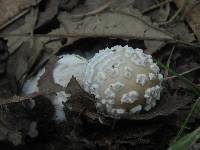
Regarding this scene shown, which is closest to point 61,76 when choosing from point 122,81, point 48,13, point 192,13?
point 122,81

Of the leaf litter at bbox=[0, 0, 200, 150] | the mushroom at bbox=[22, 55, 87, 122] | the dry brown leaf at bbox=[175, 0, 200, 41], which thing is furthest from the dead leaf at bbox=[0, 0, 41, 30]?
the dry brown leaf at bbox=[175, 0, 200, 41]

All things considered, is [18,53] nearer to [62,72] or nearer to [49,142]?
[62,72]

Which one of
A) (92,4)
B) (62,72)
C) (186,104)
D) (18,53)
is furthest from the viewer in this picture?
(92,4)

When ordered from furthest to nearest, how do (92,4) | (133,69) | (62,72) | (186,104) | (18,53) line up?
(92,4)
(18,53)
(62,72)
(186,104)
(133,69)

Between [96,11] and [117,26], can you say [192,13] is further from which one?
[96,11]

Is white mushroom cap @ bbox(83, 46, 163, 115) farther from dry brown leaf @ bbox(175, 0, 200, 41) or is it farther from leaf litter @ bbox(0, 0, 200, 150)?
dry brown leaf @ bbox(175, 0, 200, 41)

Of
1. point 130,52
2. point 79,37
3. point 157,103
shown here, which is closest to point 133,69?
point 130,52
